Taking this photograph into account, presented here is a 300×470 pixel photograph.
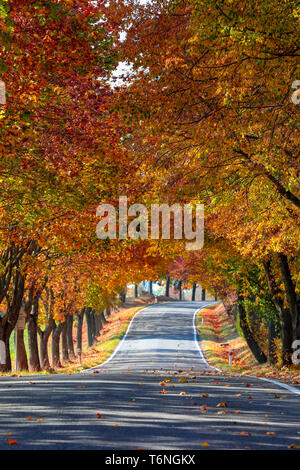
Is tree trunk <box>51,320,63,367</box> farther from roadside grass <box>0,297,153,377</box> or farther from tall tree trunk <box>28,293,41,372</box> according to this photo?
tall tree trunk <box>28,293,41,372</box>

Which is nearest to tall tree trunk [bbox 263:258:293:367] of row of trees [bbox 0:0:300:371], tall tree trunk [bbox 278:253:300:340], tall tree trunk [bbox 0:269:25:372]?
tall tree trunk [bbox 278:253:300:340]

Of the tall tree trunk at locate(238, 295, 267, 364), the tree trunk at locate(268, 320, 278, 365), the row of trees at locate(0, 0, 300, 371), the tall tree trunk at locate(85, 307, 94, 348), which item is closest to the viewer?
the row of trees at locate(0, 0, 300, 371)

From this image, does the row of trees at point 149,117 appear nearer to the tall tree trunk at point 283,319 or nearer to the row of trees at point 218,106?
the row of trees at point 218,106

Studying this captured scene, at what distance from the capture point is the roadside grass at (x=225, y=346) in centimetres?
2505

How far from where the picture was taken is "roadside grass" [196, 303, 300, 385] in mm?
25047

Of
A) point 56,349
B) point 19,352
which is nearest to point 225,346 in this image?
point 56,349

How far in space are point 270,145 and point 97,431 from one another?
7558 millimetres

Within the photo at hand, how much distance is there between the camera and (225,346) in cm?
4203

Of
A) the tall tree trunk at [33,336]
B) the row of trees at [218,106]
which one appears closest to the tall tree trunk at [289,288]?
the row of trees at [218,106]

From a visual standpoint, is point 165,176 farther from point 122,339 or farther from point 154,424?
point 122,339

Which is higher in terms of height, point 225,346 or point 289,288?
point 289,288

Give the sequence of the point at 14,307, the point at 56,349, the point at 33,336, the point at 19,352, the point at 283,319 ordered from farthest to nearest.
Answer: the point at 56,349, the point at 33,336, the point at 19,352, the point at 283,319, the point at 14,307

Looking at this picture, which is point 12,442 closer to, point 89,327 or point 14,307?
point 14,307
